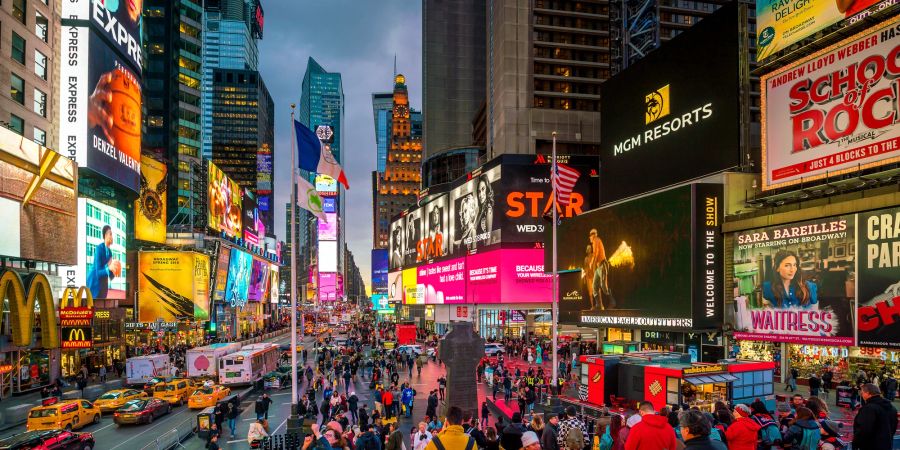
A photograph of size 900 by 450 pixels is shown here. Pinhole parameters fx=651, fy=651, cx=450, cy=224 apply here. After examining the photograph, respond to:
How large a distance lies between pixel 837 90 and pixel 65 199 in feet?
149

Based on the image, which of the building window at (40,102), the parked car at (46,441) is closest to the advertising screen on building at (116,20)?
the building window at (40,102)

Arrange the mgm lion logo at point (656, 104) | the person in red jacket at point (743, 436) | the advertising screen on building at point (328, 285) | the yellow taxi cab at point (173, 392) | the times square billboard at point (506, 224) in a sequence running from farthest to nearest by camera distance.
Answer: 1. the advertising screen on building at point (328, 285)
2. the times square billboard at point (506, 224)
3. the mgm lion logo at point (656, 104)
4. the yellow taxi cab at point (173, 392)
5. the person in red jacket at point (743, 436)

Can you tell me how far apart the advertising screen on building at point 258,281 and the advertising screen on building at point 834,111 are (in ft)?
288

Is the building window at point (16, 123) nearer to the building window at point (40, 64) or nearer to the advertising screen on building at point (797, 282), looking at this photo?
the building window at point (40, 64)

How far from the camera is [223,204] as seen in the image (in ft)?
297

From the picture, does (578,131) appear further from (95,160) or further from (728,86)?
(95,160)

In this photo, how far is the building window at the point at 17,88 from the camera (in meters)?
42.5

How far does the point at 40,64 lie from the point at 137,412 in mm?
31847

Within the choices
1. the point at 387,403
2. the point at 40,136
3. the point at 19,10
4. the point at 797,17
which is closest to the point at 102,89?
the point at 40,136

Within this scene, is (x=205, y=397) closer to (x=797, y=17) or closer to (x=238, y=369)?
(x=238, y=369)

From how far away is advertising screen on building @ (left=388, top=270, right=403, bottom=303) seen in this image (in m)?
109

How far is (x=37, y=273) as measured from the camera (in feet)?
129

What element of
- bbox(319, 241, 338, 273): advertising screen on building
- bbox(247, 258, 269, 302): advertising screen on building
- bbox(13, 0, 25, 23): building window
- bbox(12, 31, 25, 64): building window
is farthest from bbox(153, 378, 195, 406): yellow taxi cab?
bbox(319, 241, 338, 273): advertising screen on building

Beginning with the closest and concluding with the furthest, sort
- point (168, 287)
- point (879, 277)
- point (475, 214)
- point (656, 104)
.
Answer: point (879, 277), point (656, 104), point (168, 287), point (475, 214)
